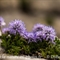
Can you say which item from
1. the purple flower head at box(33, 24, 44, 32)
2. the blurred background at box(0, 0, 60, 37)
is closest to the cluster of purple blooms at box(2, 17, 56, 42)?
the purple flower head at box(33, 24, 44, 32)

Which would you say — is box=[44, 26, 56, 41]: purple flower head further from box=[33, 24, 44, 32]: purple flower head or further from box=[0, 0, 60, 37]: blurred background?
box=[0, 0, 60, 37]: blurred background

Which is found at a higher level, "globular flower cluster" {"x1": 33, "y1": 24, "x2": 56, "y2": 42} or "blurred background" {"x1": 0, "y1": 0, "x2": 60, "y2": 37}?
"blurred background" {"x1": 0, "y1": 0, "x2": 60, "y2": 37}

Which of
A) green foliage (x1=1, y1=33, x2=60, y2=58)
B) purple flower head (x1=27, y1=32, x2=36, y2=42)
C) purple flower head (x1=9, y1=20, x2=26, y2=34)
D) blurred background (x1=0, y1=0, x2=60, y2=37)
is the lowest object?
green foliage (x1=1, y1=33, x2=60, y2=58)

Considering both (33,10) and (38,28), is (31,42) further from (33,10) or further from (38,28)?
(33,10)

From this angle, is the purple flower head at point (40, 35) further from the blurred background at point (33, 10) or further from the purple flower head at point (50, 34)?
the blurred background at point (33, 10)

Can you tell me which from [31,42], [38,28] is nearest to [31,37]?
[31,42]

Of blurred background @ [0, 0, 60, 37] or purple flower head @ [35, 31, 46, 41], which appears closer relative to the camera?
purple flower head @ [35, 31, 46, 41]

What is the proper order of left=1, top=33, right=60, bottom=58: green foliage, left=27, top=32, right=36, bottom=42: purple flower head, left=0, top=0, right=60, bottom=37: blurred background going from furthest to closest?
left=0, top=0, right=60, bottom=37: blurred background, left=27, top=32, right=36, bottom=42: purple flower head, left=1, top=33, right=60, bottom=58: green foliage

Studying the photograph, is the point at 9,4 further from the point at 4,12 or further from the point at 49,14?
the point at 49,14
